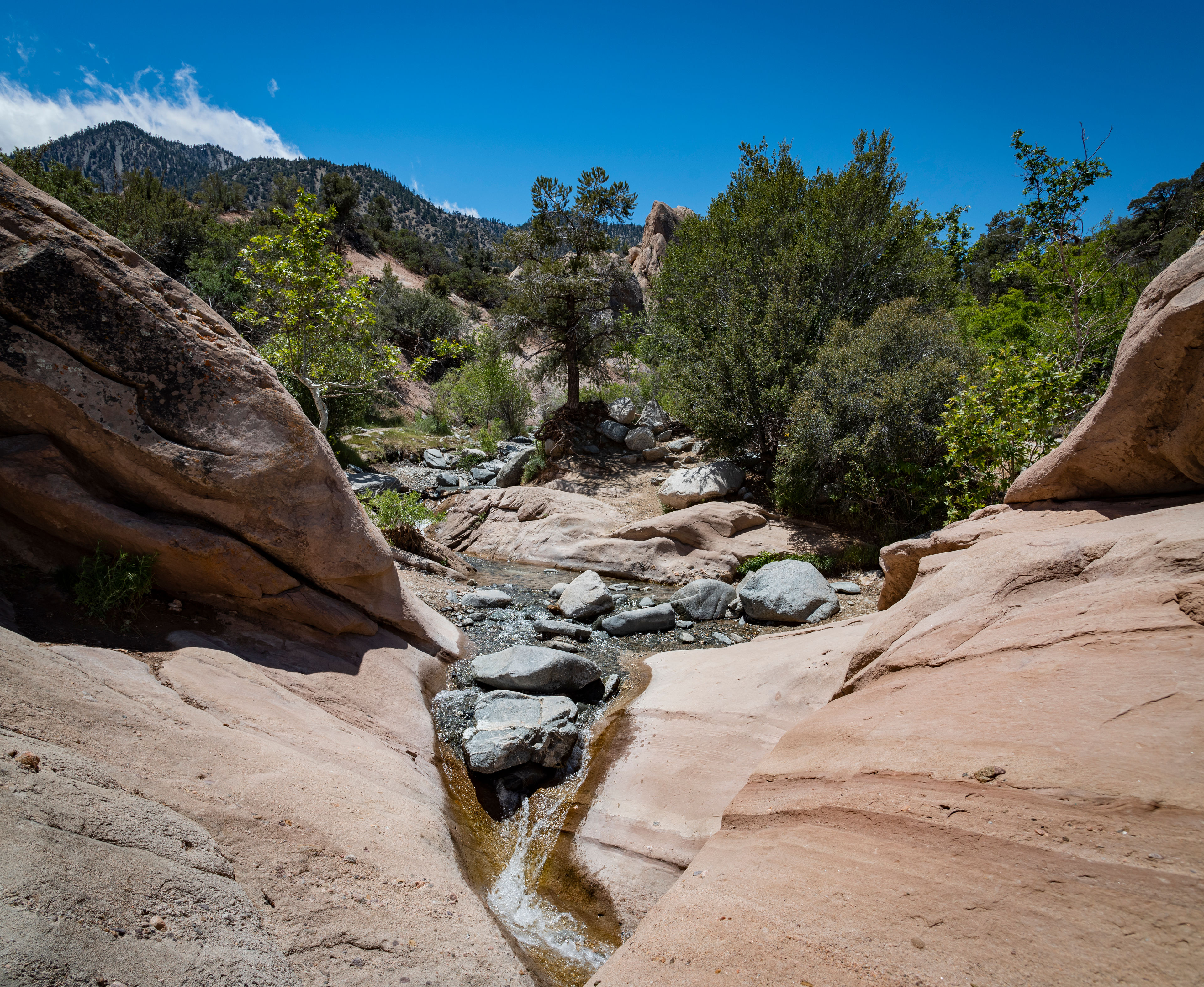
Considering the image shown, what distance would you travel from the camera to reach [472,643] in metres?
7.50

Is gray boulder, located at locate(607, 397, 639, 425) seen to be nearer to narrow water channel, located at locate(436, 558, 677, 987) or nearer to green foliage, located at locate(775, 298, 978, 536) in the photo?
green foliage, located at locate(775, 298, 978, 536)

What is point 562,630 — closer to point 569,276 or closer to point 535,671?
point 535,671

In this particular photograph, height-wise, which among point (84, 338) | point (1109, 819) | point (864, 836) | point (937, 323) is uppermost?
point (937, 323)

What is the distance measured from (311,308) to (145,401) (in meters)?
7.99

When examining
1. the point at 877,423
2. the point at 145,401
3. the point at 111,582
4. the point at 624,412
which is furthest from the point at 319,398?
the point at 877,423

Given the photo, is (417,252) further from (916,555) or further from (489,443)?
(916,555)

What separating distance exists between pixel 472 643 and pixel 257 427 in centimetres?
376

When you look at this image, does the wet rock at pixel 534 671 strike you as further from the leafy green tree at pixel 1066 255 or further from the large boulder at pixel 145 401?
the leafy green tree at pixel 1066 255

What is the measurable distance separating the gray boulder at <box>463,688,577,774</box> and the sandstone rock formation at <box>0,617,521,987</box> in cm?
64

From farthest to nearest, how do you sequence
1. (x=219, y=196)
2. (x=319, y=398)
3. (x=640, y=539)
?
(x=219, y=196), (x=640, y=539), (x=319, y=398)

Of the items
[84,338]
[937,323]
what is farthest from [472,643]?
[937,323]

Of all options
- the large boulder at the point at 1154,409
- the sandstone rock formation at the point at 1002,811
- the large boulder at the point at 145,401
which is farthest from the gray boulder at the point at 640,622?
the large boulder at the point at 1154,409

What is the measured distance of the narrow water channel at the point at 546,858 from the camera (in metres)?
3.50

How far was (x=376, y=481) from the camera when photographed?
58.2 ft
